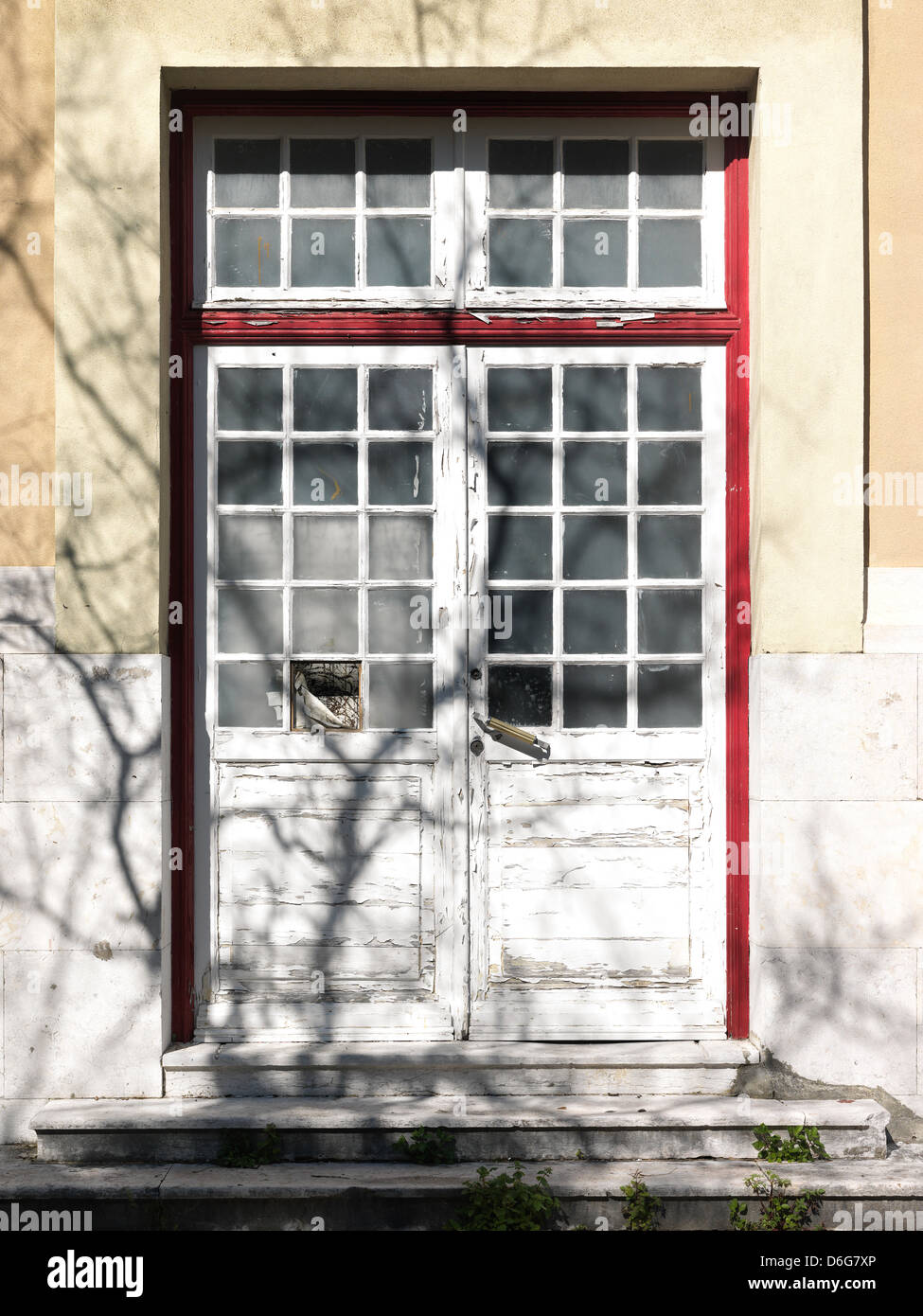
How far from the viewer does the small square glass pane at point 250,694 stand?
16.0 feet

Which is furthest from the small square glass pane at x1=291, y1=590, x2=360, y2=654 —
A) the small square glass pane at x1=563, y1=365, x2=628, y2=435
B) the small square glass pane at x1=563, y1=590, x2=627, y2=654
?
the small square glass pane at x1=563, y1=365, x2=628, y2=435

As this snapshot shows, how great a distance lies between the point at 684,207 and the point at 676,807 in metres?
2.47

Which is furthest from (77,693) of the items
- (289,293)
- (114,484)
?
(289,293)

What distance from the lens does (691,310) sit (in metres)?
4.88

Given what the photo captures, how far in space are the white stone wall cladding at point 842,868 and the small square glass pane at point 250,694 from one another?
195cm

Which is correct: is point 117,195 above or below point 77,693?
above

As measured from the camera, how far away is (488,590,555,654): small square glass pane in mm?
4879

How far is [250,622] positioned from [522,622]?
112 cm

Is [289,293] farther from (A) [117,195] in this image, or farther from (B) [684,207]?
(B) [684,207]

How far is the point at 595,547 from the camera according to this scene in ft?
16.1

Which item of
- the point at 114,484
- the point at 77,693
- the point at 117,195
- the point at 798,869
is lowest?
the point at 798,869

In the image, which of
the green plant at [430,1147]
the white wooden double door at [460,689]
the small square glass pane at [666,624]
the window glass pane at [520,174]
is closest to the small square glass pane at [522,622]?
the white wooden double door at [460,689]
